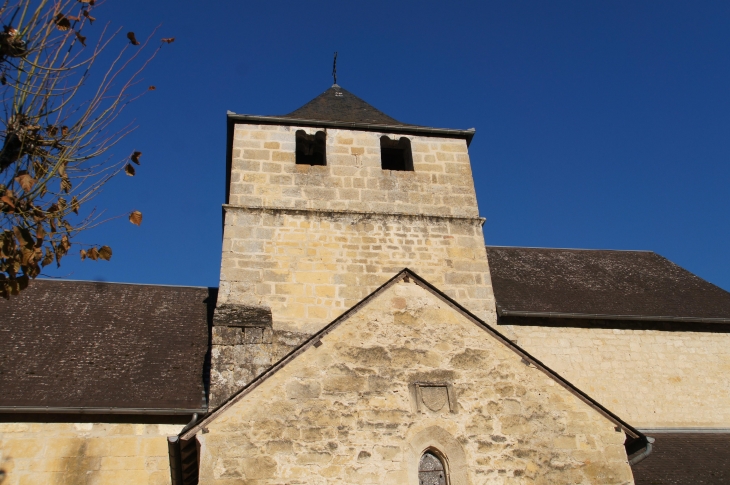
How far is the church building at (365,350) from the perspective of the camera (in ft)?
20.3

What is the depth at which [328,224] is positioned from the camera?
1073 centimetres

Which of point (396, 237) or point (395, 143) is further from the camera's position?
point (395, 143)

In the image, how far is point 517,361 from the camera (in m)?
6.72

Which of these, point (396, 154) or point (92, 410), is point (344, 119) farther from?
point (92, 410)

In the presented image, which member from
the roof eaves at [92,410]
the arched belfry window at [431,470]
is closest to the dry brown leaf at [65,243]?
the roof eaves at [92,410]

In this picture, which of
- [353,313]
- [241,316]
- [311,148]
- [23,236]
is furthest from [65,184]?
[311,148]

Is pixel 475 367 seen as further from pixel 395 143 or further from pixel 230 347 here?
pixel 395 143

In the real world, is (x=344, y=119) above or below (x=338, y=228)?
above

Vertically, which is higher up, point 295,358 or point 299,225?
point 299,225

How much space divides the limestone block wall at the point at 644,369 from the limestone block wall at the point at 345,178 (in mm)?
2719

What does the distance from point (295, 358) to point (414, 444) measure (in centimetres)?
145

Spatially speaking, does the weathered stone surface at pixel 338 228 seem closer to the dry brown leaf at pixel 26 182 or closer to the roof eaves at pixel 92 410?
the roof eaves at pixel 92 410

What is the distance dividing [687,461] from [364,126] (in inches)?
301

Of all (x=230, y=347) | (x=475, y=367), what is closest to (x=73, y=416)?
(x=230, y=347)
